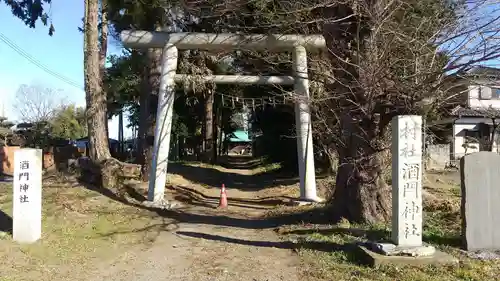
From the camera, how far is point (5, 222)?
9820 mm

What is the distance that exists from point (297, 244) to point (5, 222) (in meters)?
5.66

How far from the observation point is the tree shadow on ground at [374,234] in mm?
8297

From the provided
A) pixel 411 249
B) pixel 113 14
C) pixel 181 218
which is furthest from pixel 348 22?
pixel 113 14

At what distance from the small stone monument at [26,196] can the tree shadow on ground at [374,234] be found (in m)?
4.73

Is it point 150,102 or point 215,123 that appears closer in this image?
point 150,102

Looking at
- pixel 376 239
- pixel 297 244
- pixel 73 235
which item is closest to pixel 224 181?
pixel 73 235

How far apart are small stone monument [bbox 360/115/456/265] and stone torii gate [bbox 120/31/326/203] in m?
5.91

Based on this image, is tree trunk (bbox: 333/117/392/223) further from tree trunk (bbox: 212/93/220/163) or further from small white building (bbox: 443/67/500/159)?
tree trunk (bbox: 212/93/220/163)

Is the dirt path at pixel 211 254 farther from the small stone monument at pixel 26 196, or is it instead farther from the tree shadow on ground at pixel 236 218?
the small stone monument at pixel 26 196

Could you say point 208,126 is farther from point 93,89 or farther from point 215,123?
point 93,89

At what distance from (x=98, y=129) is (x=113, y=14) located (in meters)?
6.42

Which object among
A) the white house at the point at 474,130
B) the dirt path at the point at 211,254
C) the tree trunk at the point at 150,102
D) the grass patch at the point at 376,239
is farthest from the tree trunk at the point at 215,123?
the grass patch at the point at 376,239

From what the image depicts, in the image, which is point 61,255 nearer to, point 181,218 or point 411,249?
point 181,218

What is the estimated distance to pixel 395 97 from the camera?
8906mm
